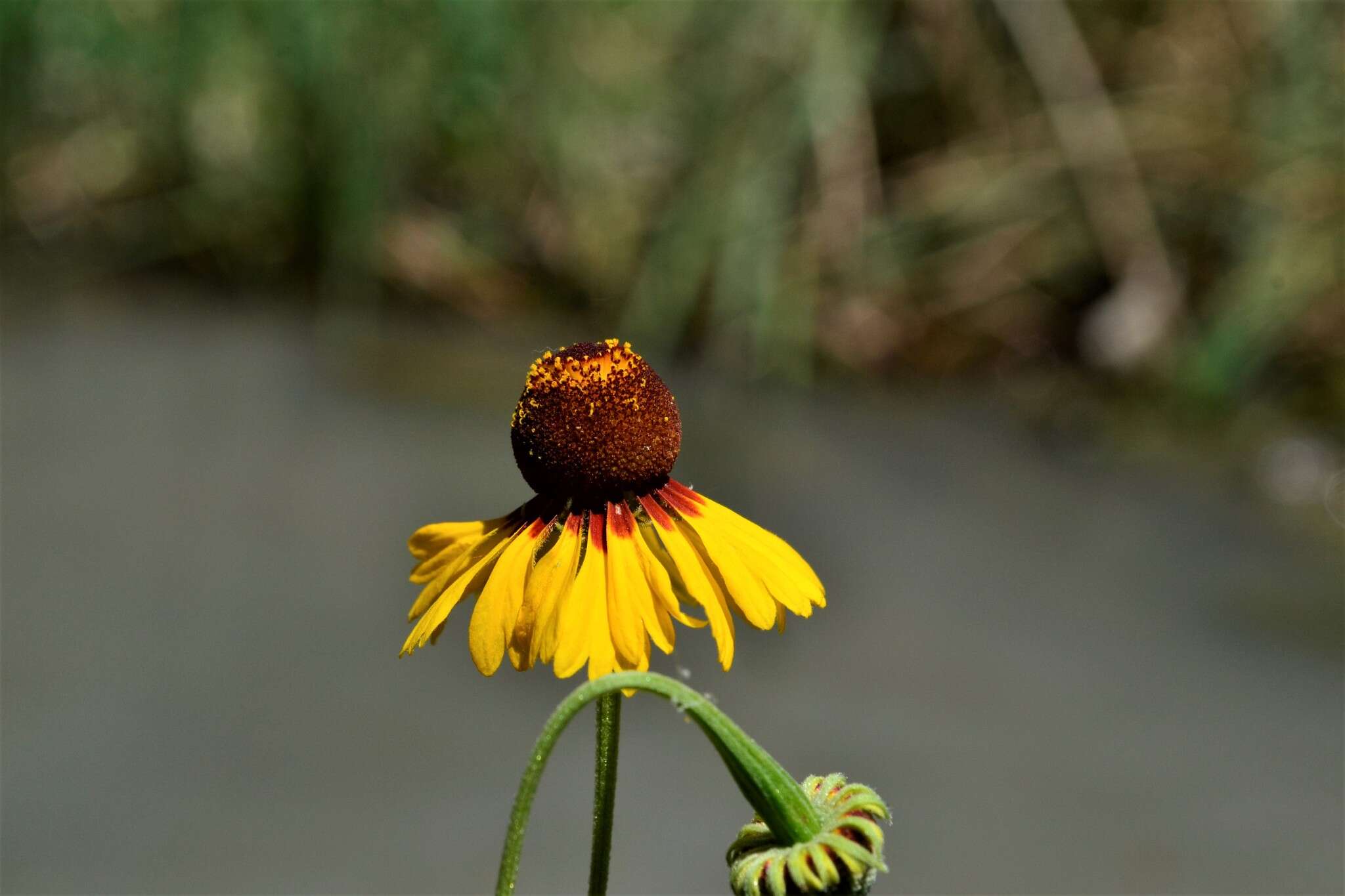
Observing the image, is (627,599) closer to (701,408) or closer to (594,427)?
(594,427)

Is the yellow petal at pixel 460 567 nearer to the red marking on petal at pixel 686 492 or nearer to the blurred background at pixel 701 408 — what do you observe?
the red marking on petal at pixel 686 492


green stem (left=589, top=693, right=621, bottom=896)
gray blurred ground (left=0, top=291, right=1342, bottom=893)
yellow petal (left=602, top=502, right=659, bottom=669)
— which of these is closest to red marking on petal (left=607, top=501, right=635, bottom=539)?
yellow petal (left=602, top=502, right=659, bottom=669)

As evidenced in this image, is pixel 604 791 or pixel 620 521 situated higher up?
pixel 620 521

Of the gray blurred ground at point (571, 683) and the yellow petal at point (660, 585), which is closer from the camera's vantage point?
the yellow petal at point (660, 585)

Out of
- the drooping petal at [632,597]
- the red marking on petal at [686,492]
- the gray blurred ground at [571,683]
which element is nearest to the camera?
the drooping petal at [632,597]

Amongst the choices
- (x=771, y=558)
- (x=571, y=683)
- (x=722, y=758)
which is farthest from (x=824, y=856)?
(x=571, y=683)

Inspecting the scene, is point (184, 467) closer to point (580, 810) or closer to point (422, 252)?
point (422, 252)

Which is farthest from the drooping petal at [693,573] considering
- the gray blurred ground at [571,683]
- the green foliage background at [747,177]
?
the green foliage background at [747,177]
